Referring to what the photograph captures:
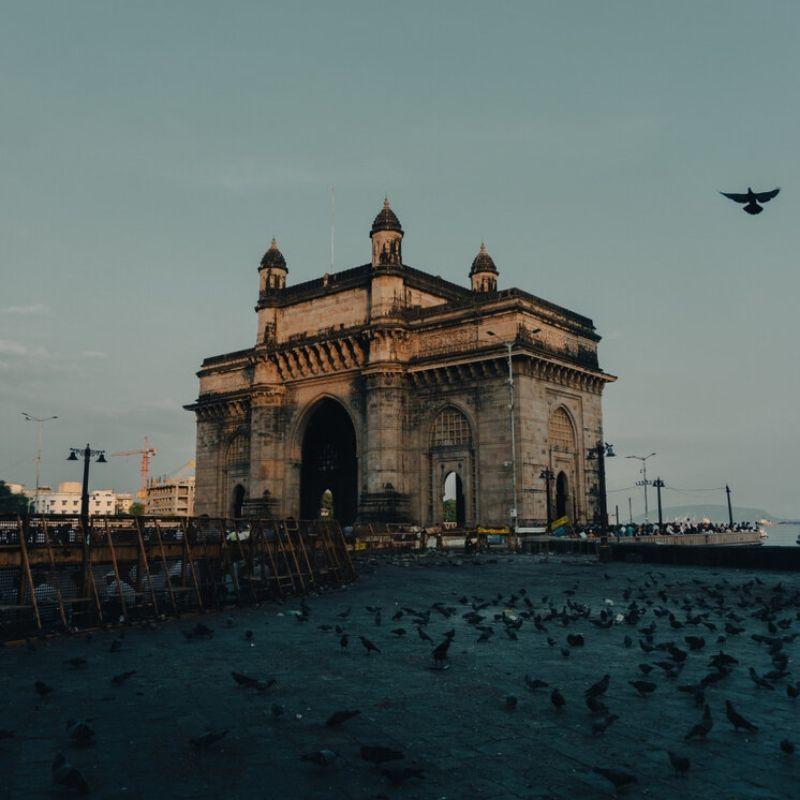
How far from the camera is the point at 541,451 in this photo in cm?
3647

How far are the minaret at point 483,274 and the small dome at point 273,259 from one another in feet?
41.0

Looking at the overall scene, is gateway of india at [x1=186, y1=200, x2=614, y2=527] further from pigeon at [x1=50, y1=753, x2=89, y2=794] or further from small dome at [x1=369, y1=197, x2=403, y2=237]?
pigeon at [x1=50, y1=753, x2=89, y2=794]

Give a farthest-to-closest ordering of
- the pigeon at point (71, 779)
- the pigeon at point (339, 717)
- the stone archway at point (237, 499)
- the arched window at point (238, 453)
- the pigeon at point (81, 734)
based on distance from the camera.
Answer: the stone archway at point (237, 499), the arched window at point (238, 453), the pigeon at point (339, 717), the pigeon at point (81, 734), the pigeon at point (71, 779)

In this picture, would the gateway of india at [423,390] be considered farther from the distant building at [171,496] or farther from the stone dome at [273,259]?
the distant building at [171,496]

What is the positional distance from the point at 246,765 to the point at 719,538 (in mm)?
49140

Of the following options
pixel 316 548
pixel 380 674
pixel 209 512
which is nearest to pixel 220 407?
pixel 209 512

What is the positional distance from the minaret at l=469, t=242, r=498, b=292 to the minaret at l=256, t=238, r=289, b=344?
12.4 meters

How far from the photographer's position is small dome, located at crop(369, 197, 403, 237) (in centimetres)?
4028

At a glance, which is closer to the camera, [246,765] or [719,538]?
A: [246,765]

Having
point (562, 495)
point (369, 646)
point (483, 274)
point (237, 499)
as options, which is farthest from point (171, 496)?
point (369, 646)

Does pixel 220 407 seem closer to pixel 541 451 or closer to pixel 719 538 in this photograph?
pixel 541 451

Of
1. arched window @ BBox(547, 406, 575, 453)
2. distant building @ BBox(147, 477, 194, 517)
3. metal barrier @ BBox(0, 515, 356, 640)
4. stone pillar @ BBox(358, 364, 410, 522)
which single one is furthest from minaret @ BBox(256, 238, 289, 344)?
distant building @ BBox(147, 477, 194, 517)

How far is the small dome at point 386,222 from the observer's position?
132ft

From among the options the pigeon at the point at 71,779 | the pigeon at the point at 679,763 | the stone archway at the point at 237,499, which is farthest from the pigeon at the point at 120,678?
the stone archway at the point at 237,499
